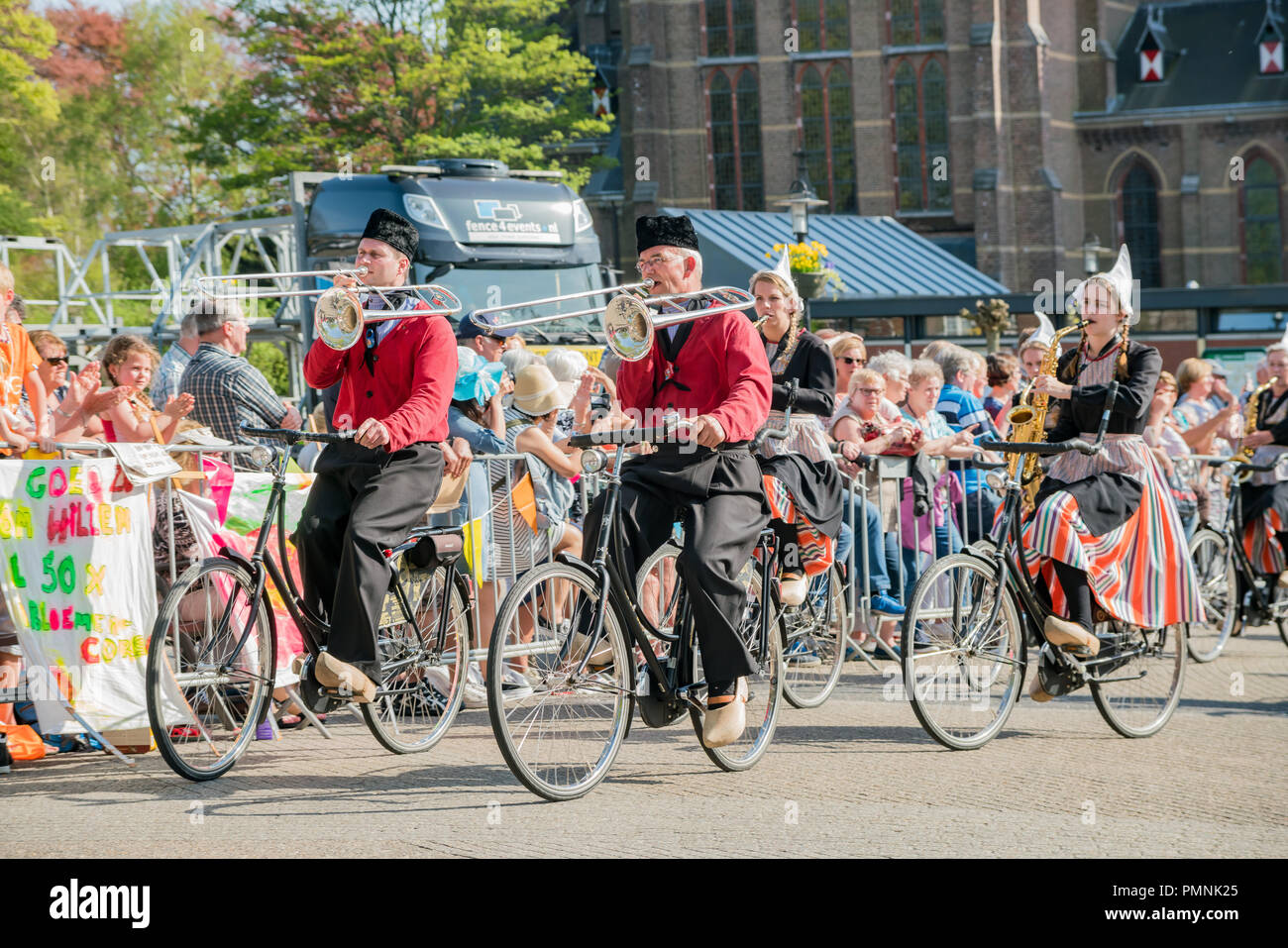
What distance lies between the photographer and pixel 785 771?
662cm

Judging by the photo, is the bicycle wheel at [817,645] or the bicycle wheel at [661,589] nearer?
the bicycle wheel at [661,589]

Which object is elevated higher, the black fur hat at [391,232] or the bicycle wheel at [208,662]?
the black fur hat at [391,232]

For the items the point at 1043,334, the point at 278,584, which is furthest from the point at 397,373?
the point at 1043,334

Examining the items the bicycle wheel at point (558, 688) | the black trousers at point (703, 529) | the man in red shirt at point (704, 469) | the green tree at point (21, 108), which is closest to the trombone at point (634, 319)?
the man in red shirt at point (704, 469)

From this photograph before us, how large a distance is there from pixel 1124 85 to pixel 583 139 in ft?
61.4

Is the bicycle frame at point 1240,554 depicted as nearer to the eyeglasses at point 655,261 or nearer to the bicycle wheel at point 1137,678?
the bicycle wheel at point 1137,678

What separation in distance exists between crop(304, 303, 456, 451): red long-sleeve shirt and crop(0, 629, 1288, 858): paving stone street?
1.46 m

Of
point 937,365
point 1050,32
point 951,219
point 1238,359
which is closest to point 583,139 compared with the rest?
point 951,219

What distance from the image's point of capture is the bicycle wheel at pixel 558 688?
226 inches

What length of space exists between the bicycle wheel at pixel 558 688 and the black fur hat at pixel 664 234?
1423mm

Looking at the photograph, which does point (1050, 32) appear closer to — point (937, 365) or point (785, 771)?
point (937, 365)

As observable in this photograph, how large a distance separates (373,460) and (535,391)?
204 cm

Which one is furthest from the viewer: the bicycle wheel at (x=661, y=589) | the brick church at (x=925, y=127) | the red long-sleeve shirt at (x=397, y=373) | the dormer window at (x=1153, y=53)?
the dormer window at (x=1153, y=53)

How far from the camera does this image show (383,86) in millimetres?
38312
